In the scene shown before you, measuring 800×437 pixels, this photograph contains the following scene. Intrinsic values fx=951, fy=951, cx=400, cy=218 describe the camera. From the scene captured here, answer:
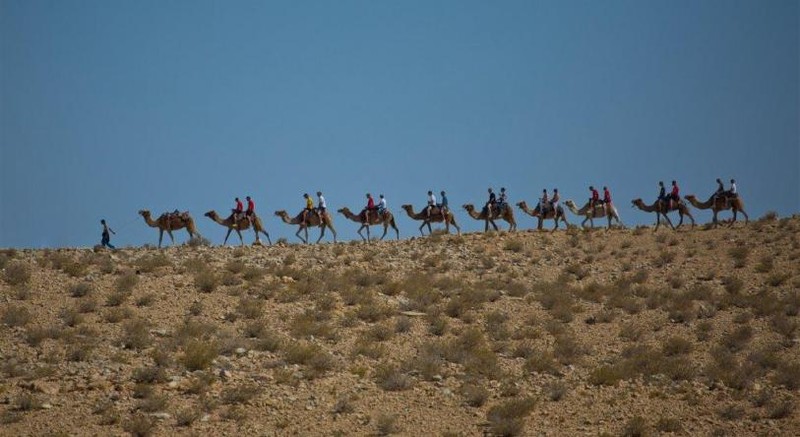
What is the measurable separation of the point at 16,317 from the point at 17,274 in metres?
4.07

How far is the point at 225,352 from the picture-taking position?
20.5m

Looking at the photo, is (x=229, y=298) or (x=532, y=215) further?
(x=532, y=215)

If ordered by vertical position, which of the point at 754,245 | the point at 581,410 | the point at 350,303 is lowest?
the point at 581,410

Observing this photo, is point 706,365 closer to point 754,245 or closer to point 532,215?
point 754,245

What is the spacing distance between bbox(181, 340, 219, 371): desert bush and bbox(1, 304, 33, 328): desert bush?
4.16 meters

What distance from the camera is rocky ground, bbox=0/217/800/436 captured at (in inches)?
703

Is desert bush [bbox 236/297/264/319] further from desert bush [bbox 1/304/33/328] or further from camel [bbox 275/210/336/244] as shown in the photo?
camel [bbox 275/210/336/244]

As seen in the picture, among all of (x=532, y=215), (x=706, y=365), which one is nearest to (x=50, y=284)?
(x=706, y=365)

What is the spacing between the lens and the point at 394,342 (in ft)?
75.2

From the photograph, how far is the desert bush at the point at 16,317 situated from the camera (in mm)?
21516

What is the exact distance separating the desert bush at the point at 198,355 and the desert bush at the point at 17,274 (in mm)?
7227

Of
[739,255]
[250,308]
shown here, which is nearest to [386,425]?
[250,308]

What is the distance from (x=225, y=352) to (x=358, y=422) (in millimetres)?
4260

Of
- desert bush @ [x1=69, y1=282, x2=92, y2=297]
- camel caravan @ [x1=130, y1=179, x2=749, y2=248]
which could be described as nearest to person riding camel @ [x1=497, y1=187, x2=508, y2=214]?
camel caravan @ [x1=130, y1=179, x2=749, y2=248]
